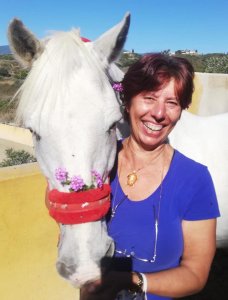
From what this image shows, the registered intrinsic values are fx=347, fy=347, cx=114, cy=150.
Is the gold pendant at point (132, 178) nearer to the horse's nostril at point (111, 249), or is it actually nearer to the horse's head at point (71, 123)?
the horse's head at point (71, 123)

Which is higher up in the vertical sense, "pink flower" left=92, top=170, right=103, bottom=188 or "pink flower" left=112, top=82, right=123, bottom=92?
"pink flower" left=112, top=82, right=123, bottom=92

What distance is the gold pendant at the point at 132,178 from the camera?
1.59 metres

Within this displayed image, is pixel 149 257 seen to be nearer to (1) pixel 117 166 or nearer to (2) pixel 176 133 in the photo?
(1) pixel 117 166

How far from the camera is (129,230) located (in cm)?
150

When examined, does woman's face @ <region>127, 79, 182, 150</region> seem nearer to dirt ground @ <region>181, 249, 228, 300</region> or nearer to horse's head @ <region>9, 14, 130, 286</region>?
horse's head @ <region>9, 14, 130, 286</region>

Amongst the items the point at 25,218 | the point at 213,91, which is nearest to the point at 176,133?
the point at 25,218

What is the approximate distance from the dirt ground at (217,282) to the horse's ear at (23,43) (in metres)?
2.55

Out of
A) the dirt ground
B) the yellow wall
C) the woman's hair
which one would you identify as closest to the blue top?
the woman's hair

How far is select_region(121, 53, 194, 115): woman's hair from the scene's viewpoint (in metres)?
1.52

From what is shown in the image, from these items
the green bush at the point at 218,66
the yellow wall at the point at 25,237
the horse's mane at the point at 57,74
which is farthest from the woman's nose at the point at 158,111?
the green bush at the point at 218,66

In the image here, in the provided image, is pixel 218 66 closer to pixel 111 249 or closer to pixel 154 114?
pixel 154 114

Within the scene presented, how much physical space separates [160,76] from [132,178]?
48cm

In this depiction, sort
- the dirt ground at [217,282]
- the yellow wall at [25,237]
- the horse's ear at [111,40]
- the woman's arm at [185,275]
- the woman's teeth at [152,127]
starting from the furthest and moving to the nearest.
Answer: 1. the dirt ground at [217,282]
2. the yellow wall at [25,237]
3. the horse's ear at [111,40]
4. the woman's teeth at [152,127]
5. the woman's arm at [185,275]

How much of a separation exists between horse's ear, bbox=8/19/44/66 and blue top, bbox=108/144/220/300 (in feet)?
2.62
